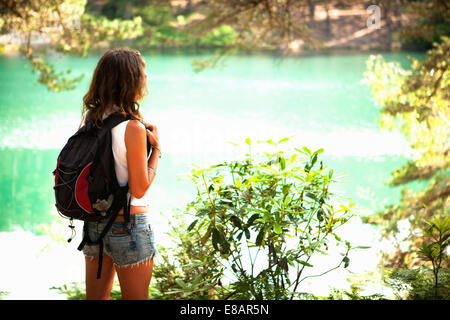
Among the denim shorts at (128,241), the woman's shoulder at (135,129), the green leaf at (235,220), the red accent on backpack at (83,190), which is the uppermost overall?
the woman's shoulder at (135,129)

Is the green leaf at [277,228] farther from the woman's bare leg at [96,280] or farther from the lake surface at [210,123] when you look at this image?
the lake surface at [210,123]

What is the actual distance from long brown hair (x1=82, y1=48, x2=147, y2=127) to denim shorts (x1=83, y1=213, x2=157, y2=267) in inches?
10.9

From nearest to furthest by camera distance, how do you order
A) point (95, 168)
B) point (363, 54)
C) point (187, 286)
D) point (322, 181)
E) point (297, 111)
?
point (95, 168) → point (187, 286) → point (322, 181) → point (297, 111) → point (363, 54)

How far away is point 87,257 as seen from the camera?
1.45 metres

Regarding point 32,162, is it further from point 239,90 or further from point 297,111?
point 239,90

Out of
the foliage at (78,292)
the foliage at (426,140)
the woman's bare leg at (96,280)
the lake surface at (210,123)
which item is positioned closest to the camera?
the woman's bare leg at (96,280)

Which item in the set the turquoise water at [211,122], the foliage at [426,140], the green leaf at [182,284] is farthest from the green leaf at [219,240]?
the turquoise water at [211,122]

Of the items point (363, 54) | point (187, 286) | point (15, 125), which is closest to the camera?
point (187, 286)

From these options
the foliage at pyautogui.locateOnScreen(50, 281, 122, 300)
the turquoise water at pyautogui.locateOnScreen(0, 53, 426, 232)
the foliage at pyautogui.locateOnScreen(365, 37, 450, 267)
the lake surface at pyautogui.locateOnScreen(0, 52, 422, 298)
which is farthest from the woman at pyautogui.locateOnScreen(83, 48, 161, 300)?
the turquoise water at pyautogui.locateOnScreen(0, 53, 426, 232)

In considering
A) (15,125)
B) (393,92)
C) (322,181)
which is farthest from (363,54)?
(322,181)

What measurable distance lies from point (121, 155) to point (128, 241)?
0.75ft

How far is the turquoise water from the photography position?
27.3 ft

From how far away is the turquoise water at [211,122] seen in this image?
27.3ft
